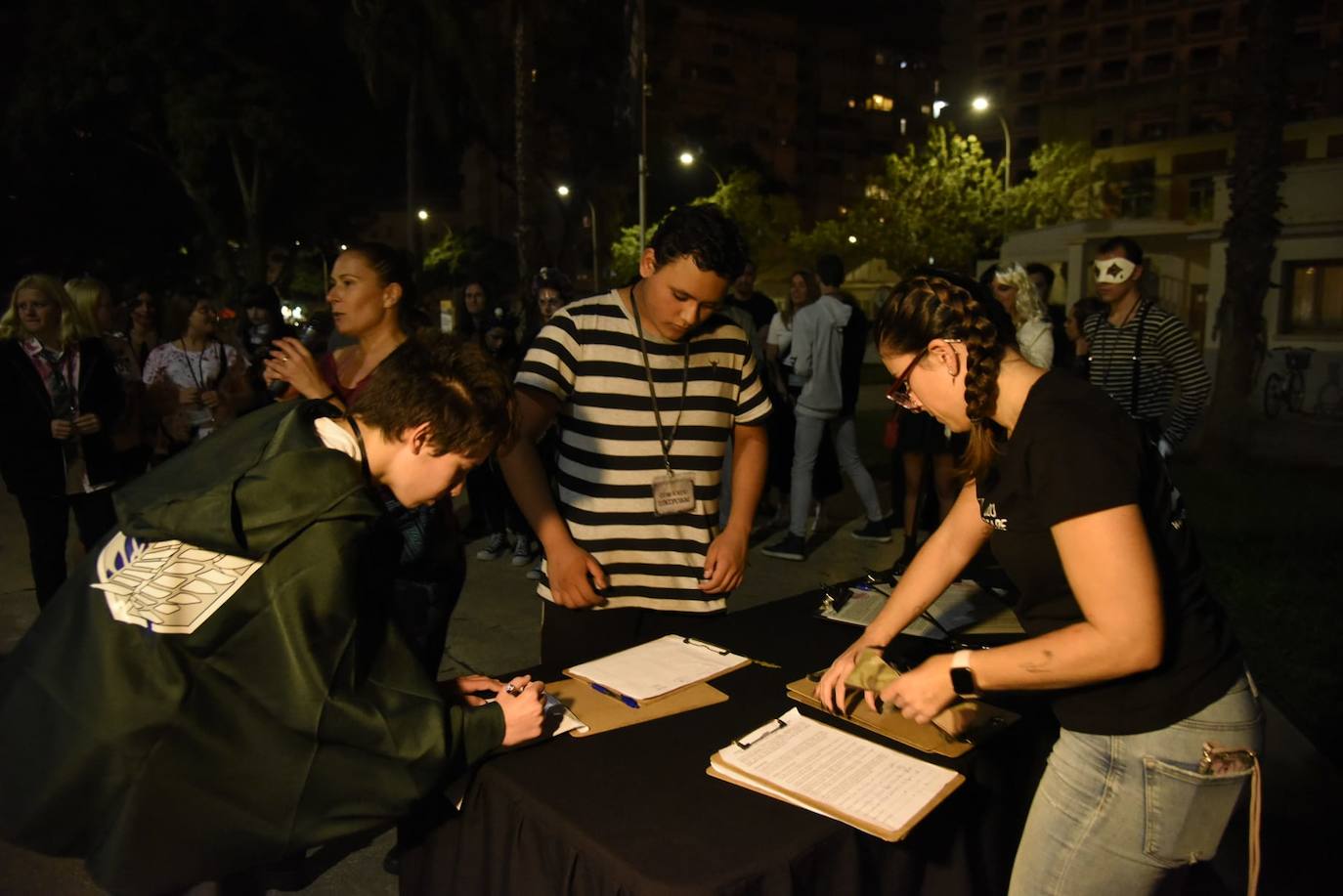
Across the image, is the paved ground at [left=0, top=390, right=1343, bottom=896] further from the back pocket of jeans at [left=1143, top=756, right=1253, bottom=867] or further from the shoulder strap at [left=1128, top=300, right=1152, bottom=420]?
the shoulder strap at [left=1128, top=300, right=1152, bottom=420]

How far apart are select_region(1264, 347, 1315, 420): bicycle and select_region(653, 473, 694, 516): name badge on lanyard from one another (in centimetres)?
1575

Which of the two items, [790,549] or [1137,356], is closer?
[1137,356]

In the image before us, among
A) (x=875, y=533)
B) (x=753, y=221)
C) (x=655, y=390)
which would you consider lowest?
(x=875, y=533)

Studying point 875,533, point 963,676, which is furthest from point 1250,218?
point 963,676

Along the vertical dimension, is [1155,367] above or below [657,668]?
above

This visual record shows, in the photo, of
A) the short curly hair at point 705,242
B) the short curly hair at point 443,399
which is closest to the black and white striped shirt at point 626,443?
the short curly hair at point 705,242

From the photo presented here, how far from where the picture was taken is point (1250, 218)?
970 centimetres

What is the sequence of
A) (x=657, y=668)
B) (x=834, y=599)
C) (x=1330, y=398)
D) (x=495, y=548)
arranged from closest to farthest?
(x=657, y=668) < (x=834, y=599) < (x=495, y=548) < (x=1330, y=398)

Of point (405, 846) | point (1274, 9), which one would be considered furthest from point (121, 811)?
point (1274, 9)

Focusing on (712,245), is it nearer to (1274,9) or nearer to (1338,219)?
(1274,9)

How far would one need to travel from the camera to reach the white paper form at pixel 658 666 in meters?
2.12

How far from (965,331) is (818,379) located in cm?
472

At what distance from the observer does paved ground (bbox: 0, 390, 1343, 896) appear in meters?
2.88

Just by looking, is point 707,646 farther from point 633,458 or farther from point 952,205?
point 952,205
